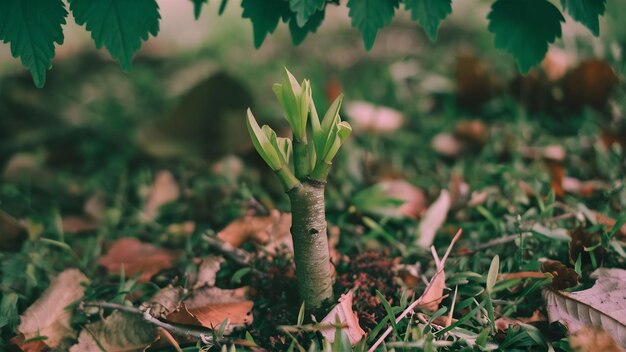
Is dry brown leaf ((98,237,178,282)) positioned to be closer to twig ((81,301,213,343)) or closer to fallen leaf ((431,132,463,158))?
twig ((81,301,213,343))

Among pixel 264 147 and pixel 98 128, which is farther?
pixel 98 128

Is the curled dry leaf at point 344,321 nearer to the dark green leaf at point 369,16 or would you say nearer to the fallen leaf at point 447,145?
the dark green leaf at point 369,16

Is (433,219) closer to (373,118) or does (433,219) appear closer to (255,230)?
(255,230)

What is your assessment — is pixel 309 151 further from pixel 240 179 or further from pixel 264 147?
pixel 240 179

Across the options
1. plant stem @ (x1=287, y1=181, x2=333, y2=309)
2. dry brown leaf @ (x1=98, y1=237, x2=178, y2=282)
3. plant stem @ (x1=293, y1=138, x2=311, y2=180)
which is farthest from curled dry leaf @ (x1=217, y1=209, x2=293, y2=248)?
plant stem @ (x1=293, y1=138, x2=311, y2=180)

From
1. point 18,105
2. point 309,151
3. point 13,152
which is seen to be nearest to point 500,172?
point 309,151
